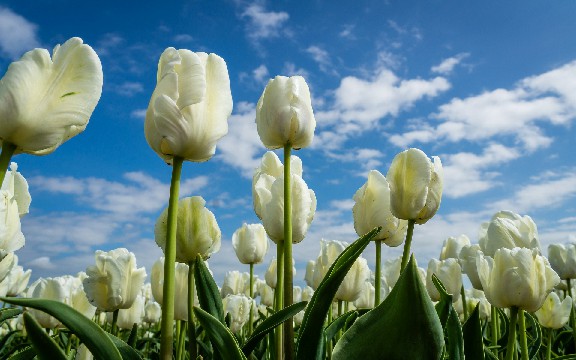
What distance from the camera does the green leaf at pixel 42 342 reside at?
121 cm

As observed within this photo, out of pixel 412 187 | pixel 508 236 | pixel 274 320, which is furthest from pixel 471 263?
pixel 274 320

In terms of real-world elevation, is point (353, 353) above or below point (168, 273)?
below

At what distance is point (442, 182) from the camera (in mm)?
2227

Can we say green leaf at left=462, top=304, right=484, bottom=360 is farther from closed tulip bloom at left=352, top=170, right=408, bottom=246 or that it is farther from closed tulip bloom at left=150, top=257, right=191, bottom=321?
closed tulip bloom at left=150, top=257, right=191, bottom=321

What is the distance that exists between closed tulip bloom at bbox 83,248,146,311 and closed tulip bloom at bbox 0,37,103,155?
1.47 metres

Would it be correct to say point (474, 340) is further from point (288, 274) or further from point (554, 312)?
point (554, 312)

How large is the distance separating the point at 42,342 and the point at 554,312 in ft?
12.9

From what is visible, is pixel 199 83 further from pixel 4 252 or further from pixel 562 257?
pixel 562 257

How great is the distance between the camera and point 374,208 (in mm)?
2324

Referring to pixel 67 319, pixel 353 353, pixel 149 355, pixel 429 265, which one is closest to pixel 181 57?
pixel 67 319

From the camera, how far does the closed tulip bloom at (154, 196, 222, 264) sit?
1.94 m

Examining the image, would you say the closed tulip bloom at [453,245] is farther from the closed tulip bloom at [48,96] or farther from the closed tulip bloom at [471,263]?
the closed tulip bloom at [48,96]

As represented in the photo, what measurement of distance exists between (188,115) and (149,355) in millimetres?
2790

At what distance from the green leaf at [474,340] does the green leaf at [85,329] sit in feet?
3.42
